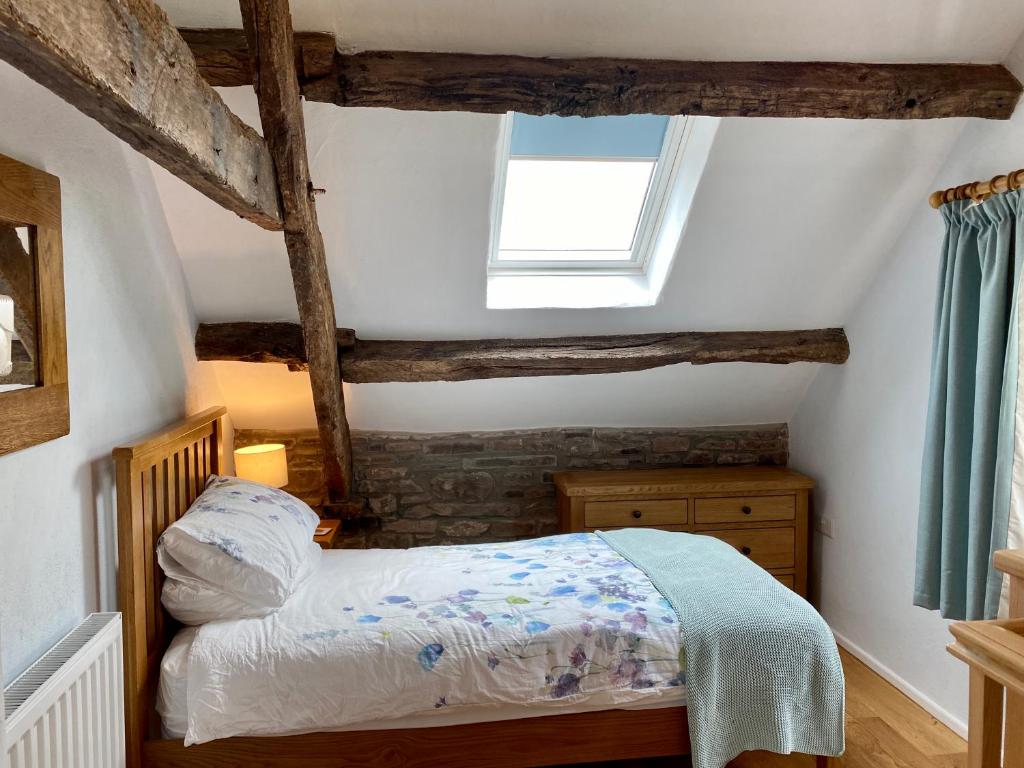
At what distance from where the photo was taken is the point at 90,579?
6.97 ft

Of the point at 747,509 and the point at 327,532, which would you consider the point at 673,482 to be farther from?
the point at 327,532

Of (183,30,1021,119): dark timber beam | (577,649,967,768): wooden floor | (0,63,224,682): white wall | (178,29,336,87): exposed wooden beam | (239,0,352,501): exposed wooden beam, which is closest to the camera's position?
(0,63,224,682): white wall

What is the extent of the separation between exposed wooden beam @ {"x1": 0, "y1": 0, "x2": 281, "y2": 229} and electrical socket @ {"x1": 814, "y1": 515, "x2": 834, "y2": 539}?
123 inches

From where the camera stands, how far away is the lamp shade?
3.44 meters

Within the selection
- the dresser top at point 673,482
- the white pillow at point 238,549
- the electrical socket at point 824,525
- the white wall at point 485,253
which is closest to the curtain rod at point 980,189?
the white wall at point 485,253

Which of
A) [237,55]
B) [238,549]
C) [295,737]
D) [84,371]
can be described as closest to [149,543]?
[238,549]

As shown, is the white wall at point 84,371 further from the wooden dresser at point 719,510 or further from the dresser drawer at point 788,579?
the dresser drawer at point 788,579

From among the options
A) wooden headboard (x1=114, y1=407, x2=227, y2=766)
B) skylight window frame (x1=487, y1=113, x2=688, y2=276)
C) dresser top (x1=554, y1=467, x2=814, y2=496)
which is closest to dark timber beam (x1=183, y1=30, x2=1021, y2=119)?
skylight window frame (x1=487, y1=113, x2=688, y2=276)

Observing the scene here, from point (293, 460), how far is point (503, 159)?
1.87m

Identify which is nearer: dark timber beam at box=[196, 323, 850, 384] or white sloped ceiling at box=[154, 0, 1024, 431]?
white sloped ceiling at box=[154, 0, 1024, 431]

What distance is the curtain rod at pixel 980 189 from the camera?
7.95 feet

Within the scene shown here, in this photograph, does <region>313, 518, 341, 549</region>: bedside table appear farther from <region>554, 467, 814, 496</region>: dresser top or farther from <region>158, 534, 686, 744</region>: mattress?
<region>554, 467, 814, 496</region>: dresser top

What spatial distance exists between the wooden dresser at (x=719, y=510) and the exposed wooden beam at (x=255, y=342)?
1413 mm

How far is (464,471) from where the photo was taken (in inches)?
158
